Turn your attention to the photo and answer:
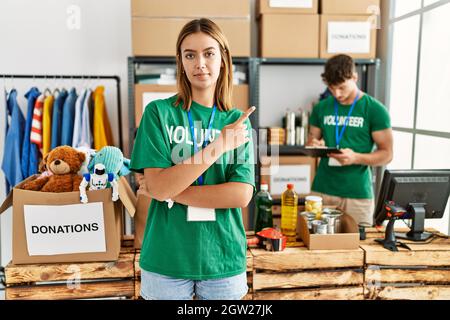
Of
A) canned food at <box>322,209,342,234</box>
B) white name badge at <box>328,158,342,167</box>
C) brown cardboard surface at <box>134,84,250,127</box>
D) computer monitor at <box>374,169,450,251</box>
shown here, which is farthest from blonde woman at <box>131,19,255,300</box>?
brown cardboard surface at <box>134,84,250,127</box>

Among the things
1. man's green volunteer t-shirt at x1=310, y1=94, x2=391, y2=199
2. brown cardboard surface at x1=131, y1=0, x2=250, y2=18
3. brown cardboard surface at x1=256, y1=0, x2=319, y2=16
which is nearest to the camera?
man's green volunteer t-shirt at x1=310, y1=94, x2=391, y2=199

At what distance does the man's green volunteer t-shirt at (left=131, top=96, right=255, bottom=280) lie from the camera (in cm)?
85

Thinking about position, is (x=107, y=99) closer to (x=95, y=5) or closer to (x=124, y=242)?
(x=95, y=5)

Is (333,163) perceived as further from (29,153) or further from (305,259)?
(29,153)

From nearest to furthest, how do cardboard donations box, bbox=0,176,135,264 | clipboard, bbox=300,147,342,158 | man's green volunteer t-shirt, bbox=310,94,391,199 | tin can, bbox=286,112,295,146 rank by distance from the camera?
cardboard donations box, bbox=0,176,135,264 < clipboard, bbox=300,147,342,158 < man's green volunteer t-shirt, bbox=310,94,391,199 < tin can, bbox=286,112,295,146

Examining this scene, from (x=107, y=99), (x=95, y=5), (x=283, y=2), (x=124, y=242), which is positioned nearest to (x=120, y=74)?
(x=107, y=99)

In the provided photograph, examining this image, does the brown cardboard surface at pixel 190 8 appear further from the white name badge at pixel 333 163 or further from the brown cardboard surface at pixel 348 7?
the white name badge at pixel 333 163

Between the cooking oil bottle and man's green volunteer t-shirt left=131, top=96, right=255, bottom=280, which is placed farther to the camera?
the cooking oil bottle

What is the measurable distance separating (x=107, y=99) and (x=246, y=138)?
6.66 feet

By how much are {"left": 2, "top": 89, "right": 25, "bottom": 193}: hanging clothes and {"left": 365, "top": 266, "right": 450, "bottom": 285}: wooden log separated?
6.34 ft

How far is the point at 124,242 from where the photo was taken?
4.56ft

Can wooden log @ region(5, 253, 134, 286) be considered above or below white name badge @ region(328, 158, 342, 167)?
below

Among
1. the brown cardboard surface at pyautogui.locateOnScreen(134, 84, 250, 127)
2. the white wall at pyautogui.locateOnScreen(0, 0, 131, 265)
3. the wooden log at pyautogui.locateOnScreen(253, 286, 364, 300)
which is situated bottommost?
the wooden log at pyautogui.locateOnScreen(253, 286, 364, 300)

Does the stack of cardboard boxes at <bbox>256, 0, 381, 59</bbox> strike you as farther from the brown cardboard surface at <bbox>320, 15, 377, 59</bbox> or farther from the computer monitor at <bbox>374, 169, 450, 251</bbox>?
the computer monitor at <bbox>374, 169, 450, 251</bbox>
